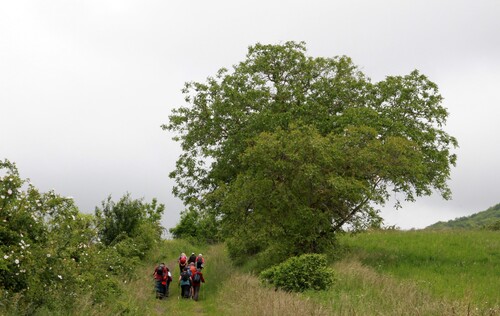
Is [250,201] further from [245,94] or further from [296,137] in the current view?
[245,94]

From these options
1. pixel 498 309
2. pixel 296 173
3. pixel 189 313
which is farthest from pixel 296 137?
pixel 498 309

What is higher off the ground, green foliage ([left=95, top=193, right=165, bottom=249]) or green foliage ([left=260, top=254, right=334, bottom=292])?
green foliage ([left=95, top=193, right=165, bottom=249])

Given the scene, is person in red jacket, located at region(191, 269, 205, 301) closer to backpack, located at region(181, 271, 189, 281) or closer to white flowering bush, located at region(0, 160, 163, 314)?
backpack, located at region(181, 271, 189, 281)

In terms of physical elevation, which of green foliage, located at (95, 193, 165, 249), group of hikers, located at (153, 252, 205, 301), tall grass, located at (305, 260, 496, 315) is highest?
green foliage, located at (95, 193, 165, 249)

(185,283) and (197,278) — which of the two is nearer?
(197,278)

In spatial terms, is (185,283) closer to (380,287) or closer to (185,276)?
(185,276)

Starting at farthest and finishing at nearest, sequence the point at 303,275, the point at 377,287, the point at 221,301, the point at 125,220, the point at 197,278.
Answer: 1. the point at 125,220
2. the point at 197,278
3. the point at 221,301
4. the point at 303,275
5. the point at 377,287

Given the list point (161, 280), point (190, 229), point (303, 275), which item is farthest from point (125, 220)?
point (190, 229)

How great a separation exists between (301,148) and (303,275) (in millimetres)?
6381

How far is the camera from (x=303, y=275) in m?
16.5

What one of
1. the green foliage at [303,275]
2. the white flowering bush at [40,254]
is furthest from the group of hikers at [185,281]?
the white flowering bush at [40,254]

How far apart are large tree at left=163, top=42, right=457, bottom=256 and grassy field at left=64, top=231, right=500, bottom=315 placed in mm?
2433

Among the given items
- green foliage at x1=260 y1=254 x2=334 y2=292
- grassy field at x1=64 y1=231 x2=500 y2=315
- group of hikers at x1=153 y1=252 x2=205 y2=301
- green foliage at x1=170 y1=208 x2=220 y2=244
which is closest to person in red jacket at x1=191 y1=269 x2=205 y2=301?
group of hikers at x1=153 y1=252 x2=205 y2=301

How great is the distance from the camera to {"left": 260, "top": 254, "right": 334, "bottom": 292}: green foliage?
632 inches
